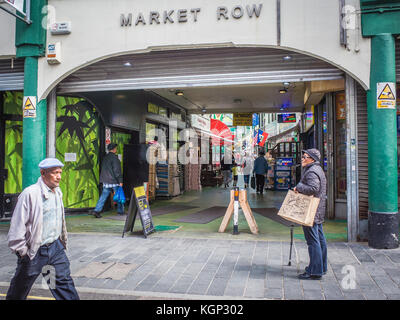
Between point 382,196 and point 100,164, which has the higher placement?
point 100,164

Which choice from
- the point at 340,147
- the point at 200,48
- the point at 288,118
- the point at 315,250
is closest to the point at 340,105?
the point at 340,147

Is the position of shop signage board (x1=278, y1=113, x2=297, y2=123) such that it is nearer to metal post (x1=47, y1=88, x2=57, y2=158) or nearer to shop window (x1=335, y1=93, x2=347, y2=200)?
shop window (x1=335, y1=93, x2=347, y2=200)

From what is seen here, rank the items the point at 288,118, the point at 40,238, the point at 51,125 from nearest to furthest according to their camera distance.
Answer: the point at 40,238 → the point at 51,125 → the point at 288,118

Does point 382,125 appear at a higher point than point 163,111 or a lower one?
lower

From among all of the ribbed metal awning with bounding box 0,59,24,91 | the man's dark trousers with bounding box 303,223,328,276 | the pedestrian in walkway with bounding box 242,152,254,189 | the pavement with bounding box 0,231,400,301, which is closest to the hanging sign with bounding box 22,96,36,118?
the ribbed metal awning with bounding box 0,59,24,91

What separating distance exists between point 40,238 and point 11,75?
6.65 metres

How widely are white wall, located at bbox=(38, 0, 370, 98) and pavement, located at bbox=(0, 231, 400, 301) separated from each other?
11.4 feet

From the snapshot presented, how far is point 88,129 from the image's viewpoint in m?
10.6

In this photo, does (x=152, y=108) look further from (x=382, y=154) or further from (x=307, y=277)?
(x=307, y=277)

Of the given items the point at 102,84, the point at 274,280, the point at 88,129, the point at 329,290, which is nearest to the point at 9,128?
the point at 88,129

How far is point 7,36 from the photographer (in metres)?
8.09

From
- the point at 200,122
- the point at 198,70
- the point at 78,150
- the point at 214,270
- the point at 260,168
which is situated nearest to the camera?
the point at 214,270

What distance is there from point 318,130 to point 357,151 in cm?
402
